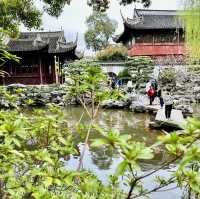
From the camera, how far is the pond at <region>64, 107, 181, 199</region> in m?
7.21

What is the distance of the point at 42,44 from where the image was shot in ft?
102

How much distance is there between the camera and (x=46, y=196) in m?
1.65

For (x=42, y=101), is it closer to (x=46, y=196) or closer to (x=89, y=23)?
(x=46, y=196)

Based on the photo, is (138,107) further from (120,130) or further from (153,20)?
(153,20)

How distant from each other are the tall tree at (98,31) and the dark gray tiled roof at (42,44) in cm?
2014

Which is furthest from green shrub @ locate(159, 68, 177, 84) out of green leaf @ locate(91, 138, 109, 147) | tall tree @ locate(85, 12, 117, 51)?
tall tree @ locate(85, 12, 117, 51)

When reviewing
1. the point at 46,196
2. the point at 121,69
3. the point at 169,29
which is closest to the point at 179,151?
the point at 46,196

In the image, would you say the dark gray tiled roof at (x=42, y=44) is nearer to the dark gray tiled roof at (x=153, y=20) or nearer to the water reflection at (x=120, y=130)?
the dark gray tiled roof at (x=153, y=20)

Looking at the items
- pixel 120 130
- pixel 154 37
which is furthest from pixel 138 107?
pixel 154 37

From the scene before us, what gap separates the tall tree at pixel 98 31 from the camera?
5994 cm

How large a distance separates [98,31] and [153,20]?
925 inches

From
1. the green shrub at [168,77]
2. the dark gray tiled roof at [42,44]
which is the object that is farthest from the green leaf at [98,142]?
the dark gray tiled roof at [42,44]

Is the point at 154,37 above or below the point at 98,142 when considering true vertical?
above

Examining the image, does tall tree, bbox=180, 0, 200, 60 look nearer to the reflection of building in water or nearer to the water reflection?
the water reflection
